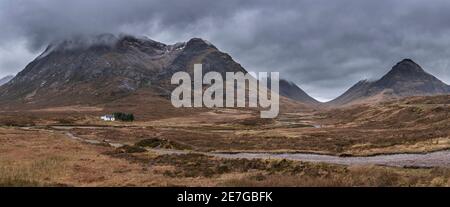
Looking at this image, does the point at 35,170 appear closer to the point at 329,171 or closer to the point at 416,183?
the point at 329,171

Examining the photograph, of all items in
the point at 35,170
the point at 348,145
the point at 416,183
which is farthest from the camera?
the point at 348,145

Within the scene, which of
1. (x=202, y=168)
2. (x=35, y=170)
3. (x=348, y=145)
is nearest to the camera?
(x=35, y=170)

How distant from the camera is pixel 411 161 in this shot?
47188mm

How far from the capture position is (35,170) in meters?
42.2

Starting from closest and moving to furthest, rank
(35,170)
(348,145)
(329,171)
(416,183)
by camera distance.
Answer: (416,183) < (329,171) < (35,170) < (348,145)
